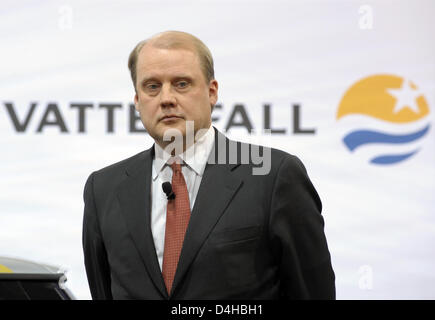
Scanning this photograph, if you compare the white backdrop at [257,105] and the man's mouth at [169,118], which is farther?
the white backdrop at [257,105]

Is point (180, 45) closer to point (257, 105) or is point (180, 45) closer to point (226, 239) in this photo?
point (226, 239)

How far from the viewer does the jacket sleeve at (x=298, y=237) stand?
1.71 metres

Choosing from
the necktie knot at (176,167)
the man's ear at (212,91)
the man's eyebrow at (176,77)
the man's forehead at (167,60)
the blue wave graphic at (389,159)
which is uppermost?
the man's forehead at (167,60)

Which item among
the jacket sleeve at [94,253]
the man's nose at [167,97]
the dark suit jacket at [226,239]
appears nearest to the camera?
the dark suit jacket at [226,239]

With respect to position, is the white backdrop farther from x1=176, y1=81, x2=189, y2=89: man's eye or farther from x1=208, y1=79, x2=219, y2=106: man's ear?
x1=176, y1=81, x2=189, y2=89: man's eye

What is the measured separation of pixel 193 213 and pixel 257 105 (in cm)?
225

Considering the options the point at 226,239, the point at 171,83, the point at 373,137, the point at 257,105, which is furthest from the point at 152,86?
the point at 373,137

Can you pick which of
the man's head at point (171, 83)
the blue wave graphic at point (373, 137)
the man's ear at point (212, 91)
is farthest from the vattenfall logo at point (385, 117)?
the man's head at point (171, 83)

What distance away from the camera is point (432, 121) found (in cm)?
387

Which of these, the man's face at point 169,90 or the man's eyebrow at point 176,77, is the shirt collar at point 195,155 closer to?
the man's face at point 169,90

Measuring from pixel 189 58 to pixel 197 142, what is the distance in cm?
24

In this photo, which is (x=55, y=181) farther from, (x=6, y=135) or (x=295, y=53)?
(x=295, y=53)

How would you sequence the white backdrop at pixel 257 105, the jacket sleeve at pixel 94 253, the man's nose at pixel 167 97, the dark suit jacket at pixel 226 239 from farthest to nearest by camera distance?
the white backdrop at pixel 257 105 < the jacket sleeve at pixel 94 253 < the man's nose at pixel 167 97 < the dark suit jacket at pixel 226 239
